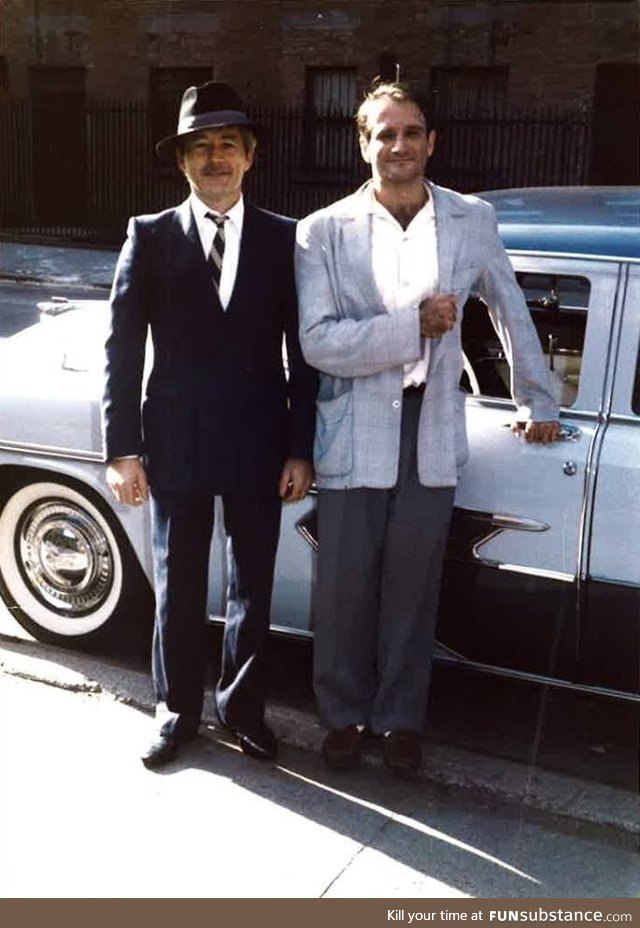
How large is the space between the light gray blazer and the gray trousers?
0.24ft

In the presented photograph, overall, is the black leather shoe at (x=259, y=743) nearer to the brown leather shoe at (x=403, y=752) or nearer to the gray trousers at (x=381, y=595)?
the gray trousers at (x=381, y=595)

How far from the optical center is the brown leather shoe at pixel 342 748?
130 inches

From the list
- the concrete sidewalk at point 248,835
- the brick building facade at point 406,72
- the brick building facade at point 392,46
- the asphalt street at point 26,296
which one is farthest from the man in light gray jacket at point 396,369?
the brick building facade at point 392,46

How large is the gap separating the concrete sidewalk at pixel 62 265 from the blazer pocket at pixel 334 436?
508 centimetres

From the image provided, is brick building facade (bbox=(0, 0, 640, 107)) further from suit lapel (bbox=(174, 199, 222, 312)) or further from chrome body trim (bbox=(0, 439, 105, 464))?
suit lapel (bbox=(174, 199, 222, 312))

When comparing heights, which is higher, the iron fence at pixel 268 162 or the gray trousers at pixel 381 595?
the iron fence at pixel 268 162

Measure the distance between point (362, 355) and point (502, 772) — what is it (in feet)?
4.37

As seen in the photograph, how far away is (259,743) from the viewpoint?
338 cm

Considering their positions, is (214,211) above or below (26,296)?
above

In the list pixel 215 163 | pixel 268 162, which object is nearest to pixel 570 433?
pixel 215 163

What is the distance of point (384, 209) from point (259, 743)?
1.62 m

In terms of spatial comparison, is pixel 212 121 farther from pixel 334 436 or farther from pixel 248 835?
pixel 248 835

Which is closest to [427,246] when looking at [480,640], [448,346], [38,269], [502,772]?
[448,346]

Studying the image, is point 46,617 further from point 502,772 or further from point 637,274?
point 637,274
